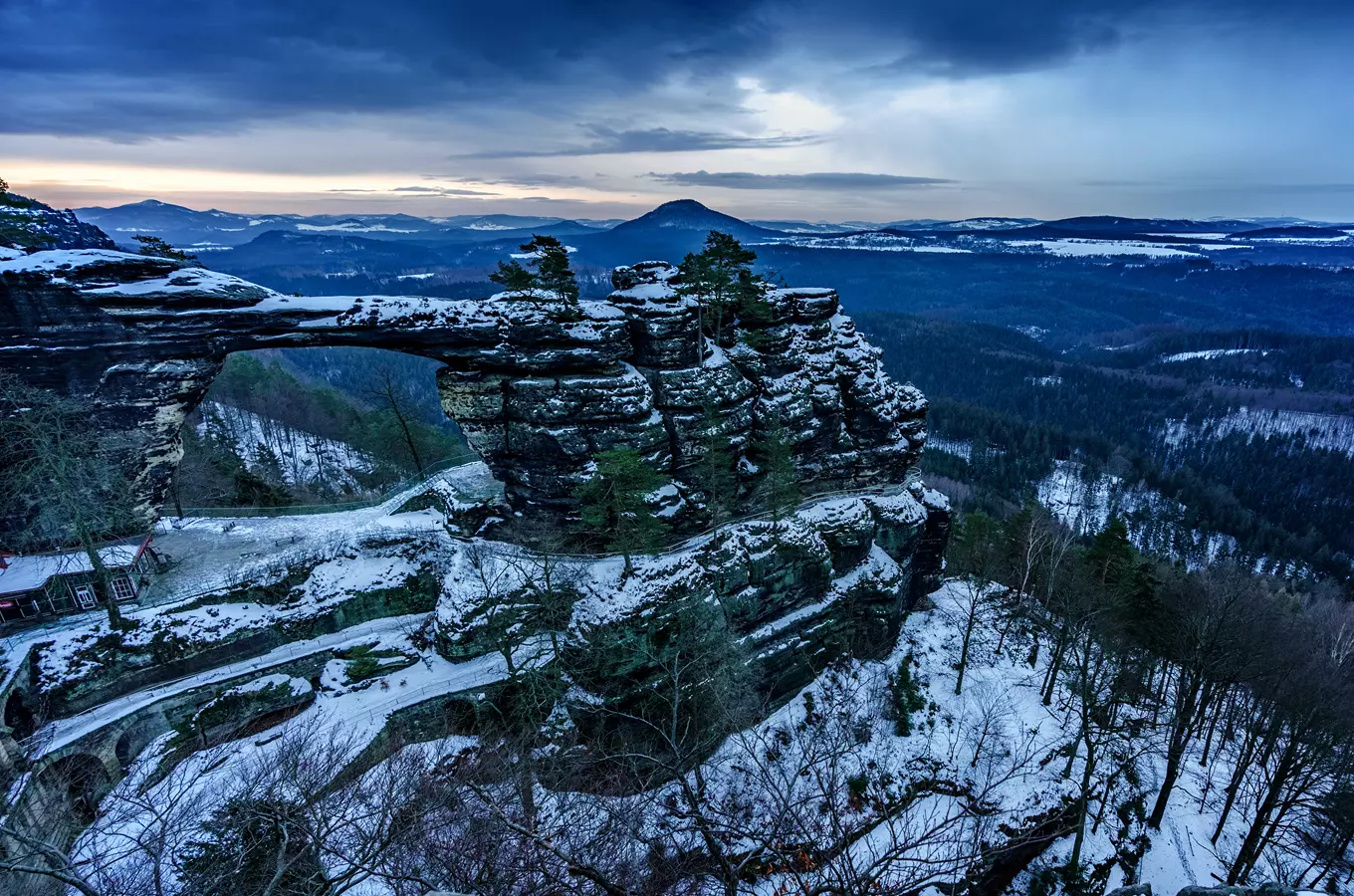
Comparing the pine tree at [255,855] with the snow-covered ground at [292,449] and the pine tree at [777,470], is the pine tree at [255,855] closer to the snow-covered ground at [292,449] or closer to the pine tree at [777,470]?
the pine tree at [777,470]

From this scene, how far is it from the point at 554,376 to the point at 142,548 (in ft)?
64.7

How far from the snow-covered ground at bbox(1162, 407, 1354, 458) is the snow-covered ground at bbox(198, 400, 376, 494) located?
164m

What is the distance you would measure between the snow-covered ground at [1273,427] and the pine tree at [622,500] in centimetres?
15336

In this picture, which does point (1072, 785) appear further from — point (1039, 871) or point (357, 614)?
point (357, 614)

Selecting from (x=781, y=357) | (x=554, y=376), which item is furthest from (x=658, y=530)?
(x=781, y=357)

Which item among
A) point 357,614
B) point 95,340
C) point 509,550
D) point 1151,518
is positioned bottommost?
point 1151,518

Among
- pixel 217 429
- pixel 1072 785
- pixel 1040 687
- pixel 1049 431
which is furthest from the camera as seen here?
pixel 1049 431

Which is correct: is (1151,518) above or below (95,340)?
A: below

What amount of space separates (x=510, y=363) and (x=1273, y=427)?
18752 centimetres

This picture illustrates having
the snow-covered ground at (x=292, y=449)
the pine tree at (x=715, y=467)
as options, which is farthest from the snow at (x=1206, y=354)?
the snow-covered ground at (x=292, y=449)

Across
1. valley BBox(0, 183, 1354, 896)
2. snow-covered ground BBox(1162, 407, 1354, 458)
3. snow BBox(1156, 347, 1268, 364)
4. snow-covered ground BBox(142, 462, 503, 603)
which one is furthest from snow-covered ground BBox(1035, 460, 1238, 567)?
snow BBox(1156, 347, 1268, 364)

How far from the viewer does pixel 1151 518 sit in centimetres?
9075

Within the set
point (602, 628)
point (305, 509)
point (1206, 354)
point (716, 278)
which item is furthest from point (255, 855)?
point (1206, 354)

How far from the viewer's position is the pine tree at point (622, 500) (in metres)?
25.7
